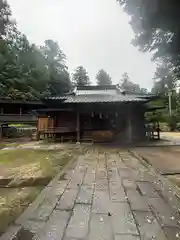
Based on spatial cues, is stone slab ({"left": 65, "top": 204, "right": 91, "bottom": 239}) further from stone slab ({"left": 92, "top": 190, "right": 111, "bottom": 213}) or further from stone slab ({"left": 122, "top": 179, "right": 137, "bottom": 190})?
stone slab ({"left": 122, "top": 179, "right": 137, "bottom": 190})

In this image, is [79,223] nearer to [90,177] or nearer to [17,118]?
[90,177]

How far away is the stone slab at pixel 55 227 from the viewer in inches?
83.8

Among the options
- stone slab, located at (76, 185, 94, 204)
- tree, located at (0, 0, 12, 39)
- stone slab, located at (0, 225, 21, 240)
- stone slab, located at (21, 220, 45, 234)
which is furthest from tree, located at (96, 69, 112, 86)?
stone slab, located at (0, 225, 21, 240)

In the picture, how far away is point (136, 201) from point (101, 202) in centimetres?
55

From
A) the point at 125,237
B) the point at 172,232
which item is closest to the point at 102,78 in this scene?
the point at 172,232

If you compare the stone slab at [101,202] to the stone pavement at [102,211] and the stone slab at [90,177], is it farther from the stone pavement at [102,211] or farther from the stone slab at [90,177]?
the stone slab at [90,177]

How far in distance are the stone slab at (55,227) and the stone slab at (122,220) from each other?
0.60 metres

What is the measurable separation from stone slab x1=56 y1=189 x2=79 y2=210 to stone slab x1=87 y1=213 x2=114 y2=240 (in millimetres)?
456

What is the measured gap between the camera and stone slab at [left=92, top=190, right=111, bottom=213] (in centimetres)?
281

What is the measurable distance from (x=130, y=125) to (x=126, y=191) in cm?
894

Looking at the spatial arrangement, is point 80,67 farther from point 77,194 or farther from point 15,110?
point 77,194

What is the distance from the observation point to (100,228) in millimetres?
2289

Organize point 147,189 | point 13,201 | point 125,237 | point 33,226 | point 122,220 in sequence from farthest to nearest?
point 147,189 < point 13,201 < point 122,220 < point 33,226 < point 125,237

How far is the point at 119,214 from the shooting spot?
2.65m
